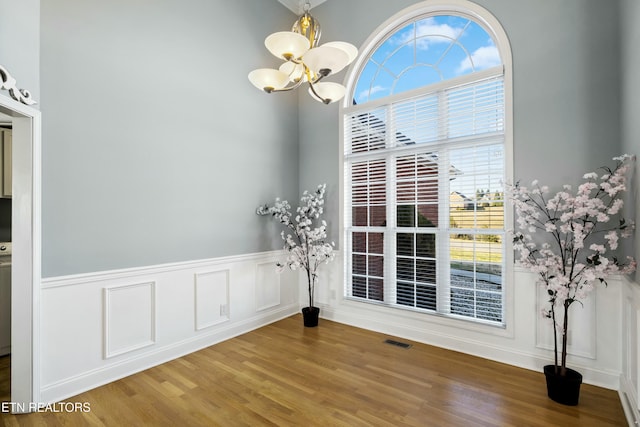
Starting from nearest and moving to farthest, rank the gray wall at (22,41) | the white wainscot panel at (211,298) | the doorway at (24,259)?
the gray wall at (22,41), the doorway at (24,259), the white wainscot panel at (211,298)

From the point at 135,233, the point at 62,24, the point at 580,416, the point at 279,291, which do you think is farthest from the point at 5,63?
the point at 580,416

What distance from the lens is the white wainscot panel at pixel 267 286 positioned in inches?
156

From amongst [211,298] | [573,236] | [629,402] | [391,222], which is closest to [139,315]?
[211,298]

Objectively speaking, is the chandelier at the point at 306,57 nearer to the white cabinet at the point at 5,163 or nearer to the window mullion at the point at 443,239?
the window mullion at the point at 443,239

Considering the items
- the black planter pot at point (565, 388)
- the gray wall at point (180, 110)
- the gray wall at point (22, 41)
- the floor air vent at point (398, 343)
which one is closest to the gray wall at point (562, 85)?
the gray wall at point (180, 110)

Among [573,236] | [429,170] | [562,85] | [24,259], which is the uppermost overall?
[562,85]

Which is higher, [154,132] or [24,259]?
[154,132]

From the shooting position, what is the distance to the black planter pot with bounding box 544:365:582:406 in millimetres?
2281

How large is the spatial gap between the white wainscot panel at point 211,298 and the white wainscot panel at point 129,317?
461 millimetres

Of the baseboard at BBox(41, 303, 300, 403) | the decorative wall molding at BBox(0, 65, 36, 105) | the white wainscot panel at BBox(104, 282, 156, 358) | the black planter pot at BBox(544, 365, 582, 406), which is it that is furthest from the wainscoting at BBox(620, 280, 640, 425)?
the decorative wall molding at BBox(0, 65, 36, 105)

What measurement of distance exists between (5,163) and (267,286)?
2843mm

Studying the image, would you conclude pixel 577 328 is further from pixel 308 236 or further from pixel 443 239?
pixel 308 236

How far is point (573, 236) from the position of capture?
8.37 ft

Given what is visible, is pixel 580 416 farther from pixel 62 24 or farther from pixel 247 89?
pixel 62 24
